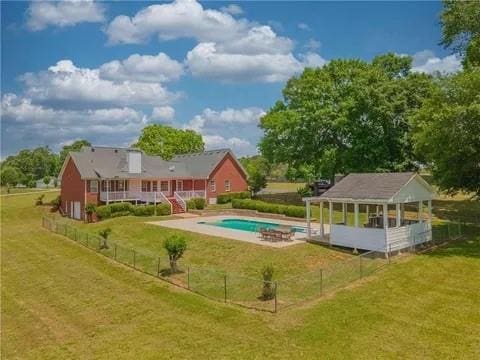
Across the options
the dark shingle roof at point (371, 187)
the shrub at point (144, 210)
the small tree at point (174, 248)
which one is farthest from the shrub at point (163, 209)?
the dark shingle roof at point (371, 187)

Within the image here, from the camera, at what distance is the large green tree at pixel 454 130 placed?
78.4 feet

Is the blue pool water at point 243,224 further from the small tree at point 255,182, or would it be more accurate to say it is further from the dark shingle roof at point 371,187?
the small tree at point 255,182

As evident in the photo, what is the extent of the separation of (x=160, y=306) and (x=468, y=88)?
2132cm

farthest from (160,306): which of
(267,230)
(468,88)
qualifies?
(468,88)

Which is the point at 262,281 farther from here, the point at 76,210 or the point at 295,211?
the point at 76,210

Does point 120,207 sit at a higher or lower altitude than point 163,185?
lower

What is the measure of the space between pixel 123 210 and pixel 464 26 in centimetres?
3322

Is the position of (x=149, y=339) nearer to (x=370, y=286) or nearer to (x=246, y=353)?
(x=246, y=353)

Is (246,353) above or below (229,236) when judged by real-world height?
below

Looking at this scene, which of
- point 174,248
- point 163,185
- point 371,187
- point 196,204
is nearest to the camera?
point 174,248

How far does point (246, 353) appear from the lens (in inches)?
459

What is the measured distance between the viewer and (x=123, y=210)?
3706cm

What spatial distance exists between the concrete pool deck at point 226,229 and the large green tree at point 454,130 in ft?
34.4

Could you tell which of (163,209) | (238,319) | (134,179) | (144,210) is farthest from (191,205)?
(238,319)
